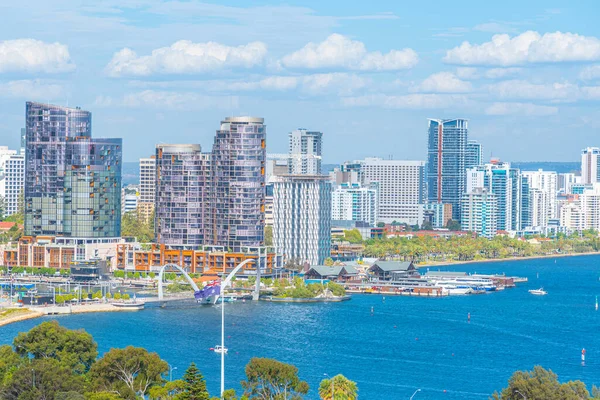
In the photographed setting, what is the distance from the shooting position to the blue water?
40281 millimetres

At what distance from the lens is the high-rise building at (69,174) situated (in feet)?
235

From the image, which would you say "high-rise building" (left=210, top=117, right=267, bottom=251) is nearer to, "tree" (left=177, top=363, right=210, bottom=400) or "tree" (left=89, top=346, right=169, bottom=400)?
"tree" (left=89, top=346, right=169, bottom=400)

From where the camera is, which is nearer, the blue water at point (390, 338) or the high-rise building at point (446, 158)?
the blue water at point (390, 338)

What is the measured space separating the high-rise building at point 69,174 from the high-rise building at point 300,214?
370 inches

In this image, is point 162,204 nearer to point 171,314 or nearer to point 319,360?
point 171,314

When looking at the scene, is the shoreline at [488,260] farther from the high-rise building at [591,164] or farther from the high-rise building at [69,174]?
the high-rise building at [591,164]

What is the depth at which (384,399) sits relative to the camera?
36.4m

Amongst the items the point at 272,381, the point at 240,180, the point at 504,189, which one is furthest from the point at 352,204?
the point at 272,381

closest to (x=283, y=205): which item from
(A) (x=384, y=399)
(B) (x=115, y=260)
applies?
(B) (x=115, y=260)

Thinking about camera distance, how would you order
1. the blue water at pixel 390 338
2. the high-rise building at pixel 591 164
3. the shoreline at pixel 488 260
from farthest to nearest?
1. the high-rise building at pixel 591 164
2. the shoreline at pixel 488 260
3. the blue water at pixel 390 338

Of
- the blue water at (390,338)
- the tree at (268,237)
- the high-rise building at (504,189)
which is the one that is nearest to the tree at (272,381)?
the blue water at (390,338)

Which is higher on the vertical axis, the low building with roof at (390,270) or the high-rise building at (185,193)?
the high-rise building at (185,193)

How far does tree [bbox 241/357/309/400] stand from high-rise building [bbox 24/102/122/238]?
42294 millimetres

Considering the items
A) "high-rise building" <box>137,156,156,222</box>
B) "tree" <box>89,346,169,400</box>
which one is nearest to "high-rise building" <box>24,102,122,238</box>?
"high-rise building" <box>137,156,156,222</box>
